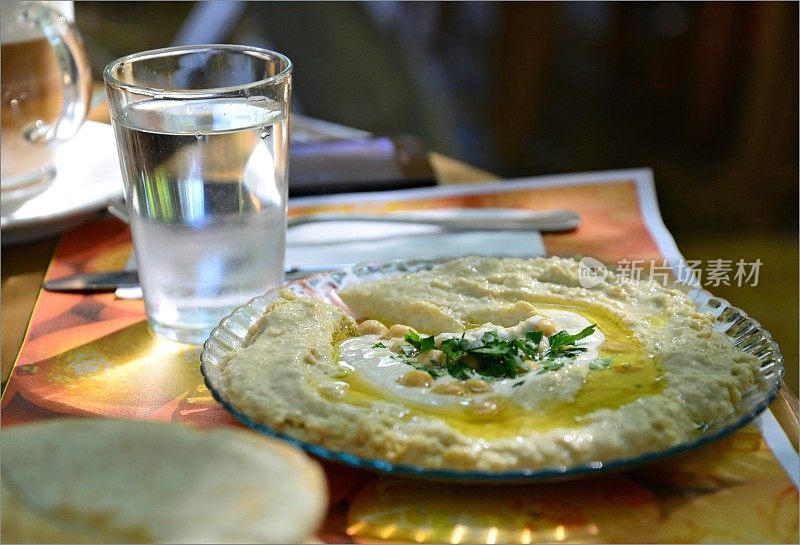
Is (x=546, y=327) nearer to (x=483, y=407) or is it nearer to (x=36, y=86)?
(x=483, y=407)

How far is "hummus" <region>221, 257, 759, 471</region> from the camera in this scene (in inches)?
27.3

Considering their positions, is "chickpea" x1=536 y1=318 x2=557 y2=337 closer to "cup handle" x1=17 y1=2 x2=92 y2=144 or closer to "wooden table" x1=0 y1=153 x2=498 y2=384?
"wooden table" x1=0 y1=153 x2=498 y2=384

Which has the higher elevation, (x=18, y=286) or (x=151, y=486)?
(x=151, y=486)

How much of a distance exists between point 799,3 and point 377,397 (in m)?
2.27

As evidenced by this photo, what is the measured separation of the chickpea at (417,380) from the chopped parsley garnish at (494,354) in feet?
0.04

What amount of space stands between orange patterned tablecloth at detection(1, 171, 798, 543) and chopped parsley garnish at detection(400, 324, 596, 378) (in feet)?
0.36

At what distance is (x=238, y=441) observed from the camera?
23.1 inches

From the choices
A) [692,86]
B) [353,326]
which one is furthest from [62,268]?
[692,86]

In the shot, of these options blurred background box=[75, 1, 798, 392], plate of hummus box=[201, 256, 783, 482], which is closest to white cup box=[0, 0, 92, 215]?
plate of hummus box=[201, 256, 783, 482]

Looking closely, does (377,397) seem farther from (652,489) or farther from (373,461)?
(652,489)

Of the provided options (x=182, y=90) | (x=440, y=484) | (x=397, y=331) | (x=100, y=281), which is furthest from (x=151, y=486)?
(x=100, y=281)

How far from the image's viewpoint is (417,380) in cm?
78

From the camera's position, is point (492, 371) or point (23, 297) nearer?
point (492, 371)

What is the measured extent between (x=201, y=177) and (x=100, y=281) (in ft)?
0.95
